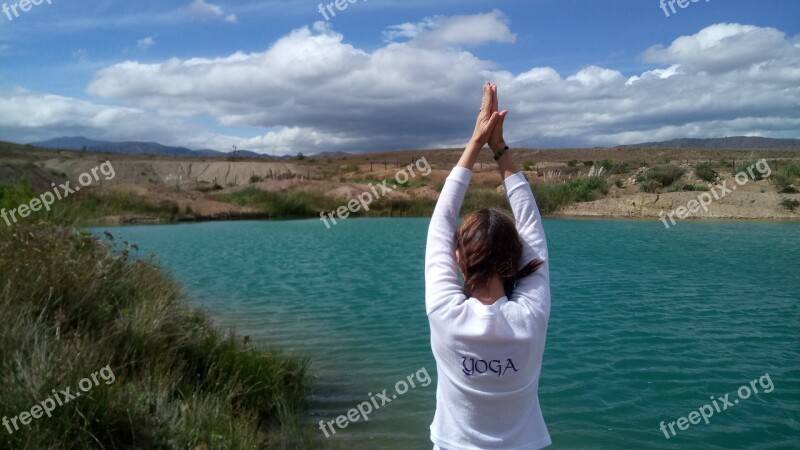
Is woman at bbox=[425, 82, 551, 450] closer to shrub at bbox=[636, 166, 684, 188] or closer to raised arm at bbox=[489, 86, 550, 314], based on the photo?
raised arm at bbox=[489, 86, 550, 314]

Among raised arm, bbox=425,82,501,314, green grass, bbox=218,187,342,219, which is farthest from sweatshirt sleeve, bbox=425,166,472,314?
green grass, bbox=218,187,342,219

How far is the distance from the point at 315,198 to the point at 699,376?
117 ft

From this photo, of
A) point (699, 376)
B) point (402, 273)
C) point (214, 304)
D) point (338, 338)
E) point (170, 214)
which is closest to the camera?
point (699, 376)

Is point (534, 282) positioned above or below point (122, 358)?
above

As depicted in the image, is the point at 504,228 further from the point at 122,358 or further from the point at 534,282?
the point at 122,358

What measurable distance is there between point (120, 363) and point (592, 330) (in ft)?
21.3

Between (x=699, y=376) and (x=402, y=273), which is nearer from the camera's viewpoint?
(x=699, y=376)

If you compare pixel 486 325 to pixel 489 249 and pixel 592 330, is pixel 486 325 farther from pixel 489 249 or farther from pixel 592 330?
pixel 592 330

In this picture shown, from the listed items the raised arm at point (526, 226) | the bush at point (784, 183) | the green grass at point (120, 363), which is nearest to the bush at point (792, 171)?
the bush at point (784, 183)

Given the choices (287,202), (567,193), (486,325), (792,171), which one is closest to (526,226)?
(486,325)

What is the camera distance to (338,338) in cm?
916

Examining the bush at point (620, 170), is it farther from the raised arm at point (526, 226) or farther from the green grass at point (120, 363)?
the raised arm at point (526, 226)

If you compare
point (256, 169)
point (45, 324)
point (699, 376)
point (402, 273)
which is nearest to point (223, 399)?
point (45, 324)

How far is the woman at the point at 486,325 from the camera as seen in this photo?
6.70 ft
